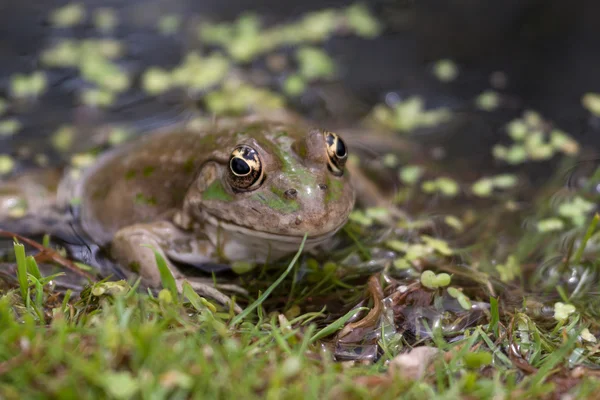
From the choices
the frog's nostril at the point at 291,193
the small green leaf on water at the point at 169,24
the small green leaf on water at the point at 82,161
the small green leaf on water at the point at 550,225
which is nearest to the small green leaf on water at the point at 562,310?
the small green leaf on water at the point at 550,225

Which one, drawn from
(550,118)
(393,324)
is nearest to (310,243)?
(393,324)

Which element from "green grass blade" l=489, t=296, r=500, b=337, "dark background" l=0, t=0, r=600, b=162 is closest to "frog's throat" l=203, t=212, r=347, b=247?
"green grass blade" l=489, t=296, r=500, b=337

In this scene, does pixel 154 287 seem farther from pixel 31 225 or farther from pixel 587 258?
pixel 587 258

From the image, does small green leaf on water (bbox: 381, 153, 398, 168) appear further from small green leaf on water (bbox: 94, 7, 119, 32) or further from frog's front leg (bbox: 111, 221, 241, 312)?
small green leaf on water (bbox: 94, 7, 119, 32)

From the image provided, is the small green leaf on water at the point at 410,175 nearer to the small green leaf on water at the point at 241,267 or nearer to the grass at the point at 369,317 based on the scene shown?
the grass at the point at 369,317

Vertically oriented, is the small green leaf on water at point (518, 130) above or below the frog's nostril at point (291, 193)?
below

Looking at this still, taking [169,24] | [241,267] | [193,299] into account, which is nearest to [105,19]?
[169,24]
